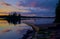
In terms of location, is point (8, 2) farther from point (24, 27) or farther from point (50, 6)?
point (50, 6)

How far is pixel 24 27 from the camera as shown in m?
2.29

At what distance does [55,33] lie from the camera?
228cm

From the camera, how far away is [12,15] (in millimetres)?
2266

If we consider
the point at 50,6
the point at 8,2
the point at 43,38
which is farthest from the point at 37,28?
the point at 8,2

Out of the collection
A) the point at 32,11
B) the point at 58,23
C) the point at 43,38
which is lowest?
the point at 43,38

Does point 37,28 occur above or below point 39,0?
below

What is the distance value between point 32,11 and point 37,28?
0.20 meters

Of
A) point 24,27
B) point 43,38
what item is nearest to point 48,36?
point 43,38

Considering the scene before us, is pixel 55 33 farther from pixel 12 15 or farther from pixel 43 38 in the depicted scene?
pixel 12 15

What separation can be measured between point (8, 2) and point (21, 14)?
198mm

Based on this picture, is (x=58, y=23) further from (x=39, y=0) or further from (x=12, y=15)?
(x=12, y=15)

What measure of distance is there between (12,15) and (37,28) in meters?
0.31

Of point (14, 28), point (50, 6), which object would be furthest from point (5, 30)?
point (50, 6)

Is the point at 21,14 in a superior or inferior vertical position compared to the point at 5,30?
superior
